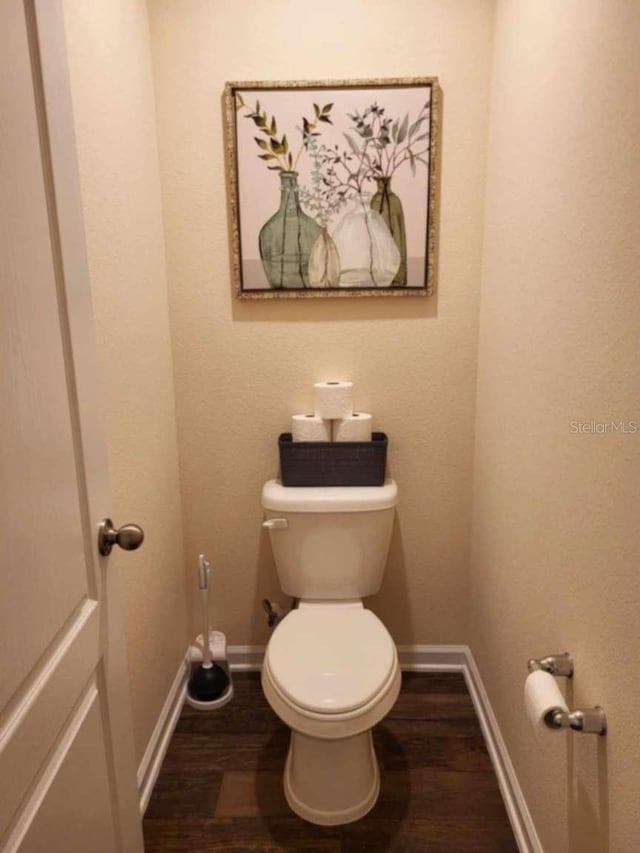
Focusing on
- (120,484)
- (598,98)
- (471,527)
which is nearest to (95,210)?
(120,484)

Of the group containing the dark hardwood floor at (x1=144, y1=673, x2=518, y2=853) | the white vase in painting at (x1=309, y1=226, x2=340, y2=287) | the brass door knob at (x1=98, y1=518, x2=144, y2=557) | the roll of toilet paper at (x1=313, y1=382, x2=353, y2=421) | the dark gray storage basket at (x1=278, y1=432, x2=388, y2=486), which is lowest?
the dark hardwood floor at (x1=144, y1=673, x2=518, y2=853)

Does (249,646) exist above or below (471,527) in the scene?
below

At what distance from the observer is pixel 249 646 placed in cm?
208

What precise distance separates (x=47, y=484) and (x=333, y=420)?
112 cm

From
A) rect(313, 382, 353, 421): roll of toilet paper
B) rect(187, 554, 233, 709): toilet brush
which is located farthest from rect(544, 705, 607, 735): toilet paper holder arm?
rect(187, 554, 233, 709): toilet brush

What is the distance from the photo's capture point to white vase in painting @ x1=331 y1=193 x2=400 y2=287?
1.74 m

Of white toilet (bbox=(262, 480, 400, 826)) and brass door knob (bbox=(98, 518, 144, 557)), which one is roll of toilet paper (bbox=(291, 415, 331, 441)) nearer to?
white toilet (bbox=(262, 480, 400, 826))

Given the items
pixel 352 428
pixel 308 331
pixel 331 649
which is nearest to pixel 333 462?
pixel 352 428

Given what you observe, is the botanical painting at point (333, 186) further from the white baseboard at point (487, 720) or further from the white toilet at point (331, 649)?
the white baseboard at point (487, 720)

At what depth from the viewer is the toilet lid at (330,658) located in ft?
4.32

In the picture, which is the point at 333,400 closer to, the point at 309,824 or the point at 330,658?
the point at 330,658

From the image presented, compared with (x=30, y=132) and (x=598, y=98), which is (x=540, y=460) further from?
(x=30, y=132)

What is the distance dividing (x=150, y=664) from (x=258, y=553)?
1.71 feet

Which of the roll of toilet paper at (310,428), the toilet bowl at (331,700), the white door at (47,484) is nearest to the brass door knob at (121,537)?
the white door at (47,484)
